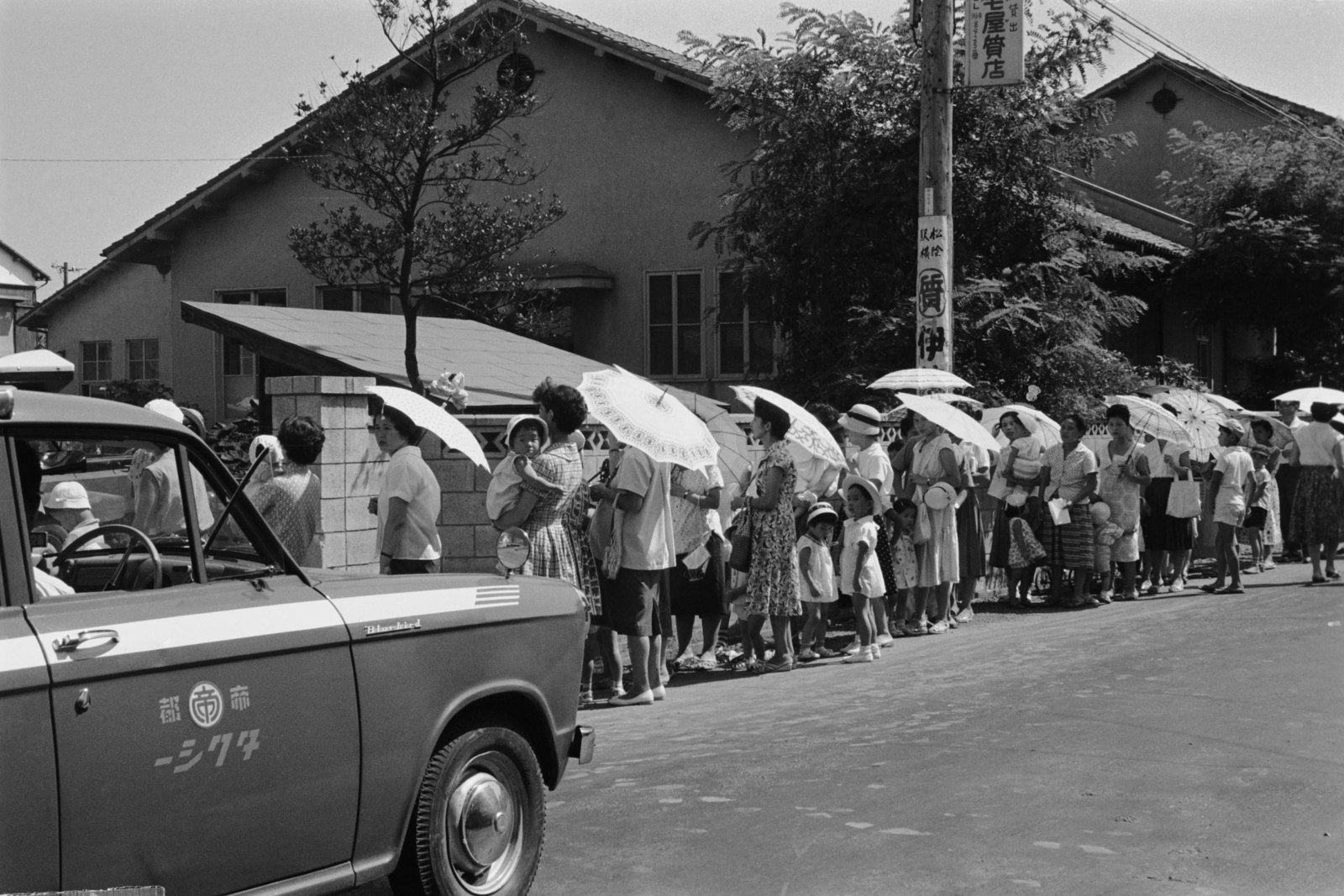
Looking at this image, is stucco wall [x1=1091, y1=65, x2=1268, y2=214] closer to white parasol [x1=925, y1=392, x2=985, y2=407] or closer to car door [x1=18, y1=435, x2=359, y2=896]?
white parasol [x1=925, y1=392, x2=985, y2=407]

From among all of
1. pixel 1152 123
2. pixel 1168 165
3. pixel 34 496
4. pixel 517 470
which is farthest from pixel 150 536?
pixel 1152 123

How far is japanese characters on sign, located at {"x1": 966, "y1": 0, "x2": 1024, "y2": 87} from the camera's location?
52.7 feet

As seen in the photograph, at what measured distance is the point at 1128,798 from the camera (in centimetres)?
680

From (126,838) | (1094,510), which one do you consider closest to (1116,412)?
(1094,510)

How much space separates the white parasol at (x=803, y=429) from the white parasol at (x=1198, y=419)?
19.5 feet

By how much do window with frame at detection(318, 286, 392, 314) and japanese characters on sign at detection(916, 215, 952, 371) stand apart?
12.6 m

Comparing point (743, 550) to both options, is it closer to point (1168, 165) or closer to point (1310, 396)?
point (1310, 396)

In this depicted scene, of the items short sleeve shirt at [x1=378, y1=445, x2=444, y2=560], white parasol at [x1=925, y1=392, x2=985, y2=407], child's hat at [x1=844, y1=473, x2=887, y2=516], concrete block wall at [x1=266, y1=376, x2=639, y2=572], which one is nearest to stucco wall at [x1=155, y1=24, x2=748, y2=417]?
white parasol at [x1=925, y1=392, x2=985, y2=407]

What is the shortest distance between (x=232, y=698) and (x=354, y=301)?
2318cm

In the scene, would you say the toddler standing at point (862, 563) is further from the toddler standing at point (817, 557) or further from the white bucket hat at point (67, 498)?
the white bucket hat at point (67, 498)

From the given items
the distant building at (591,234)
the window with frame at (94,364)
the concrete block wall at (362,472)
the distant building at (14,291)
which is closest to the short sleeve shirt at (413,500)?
the concrete block wall at (362,472)

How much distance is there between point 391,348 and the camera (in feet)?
63.2

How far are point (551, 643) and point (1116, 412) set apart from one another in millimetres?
10663

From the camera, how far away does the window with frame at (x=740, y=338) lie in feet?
78.6
